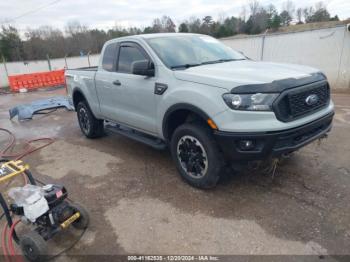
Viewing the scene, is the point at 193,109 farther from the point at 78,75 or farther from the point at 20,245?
the point at 78,75

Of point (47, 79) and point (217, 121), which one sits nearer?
point (217, 121)

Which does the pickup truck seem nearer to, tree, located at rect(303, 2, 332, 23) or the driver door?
the driver door

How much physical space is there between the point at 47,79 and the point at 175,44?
51.3 ft

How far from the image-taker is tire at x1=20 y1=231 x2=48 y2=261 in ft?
8.07

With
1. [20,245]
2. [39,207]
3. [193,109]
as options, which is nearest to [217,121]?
[193,109]

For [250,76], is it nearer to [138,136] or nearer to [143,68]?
[143,68]

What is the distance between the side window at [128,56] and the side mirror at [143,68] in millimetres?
389

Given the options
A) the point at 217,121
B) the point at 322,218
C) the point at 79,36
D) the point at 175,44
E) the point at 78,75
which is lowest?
the point at 322,218

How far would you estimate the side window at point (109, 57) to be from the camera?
186 inches

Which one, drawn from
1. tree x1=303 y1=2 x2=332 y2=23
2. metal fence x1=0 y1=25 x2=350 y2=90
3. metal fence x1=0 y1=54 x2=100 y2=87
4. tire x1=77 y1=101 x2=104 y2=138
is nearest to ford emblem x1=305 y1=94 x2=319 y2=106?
tire x1=77 y1=101 x2=104 y2=138

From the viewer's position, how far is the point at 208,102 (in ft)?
9.87

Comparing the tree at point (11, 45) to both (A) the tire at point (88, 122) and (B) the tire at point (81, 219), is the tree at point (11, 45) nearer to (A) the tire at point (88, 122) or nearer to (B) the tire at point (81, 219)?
(A) the tire at point (88, 122)

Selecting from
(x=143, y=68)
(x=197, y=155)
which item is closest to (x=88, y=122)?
(x=143, y=68)

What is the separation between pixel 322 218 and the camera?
286cm
